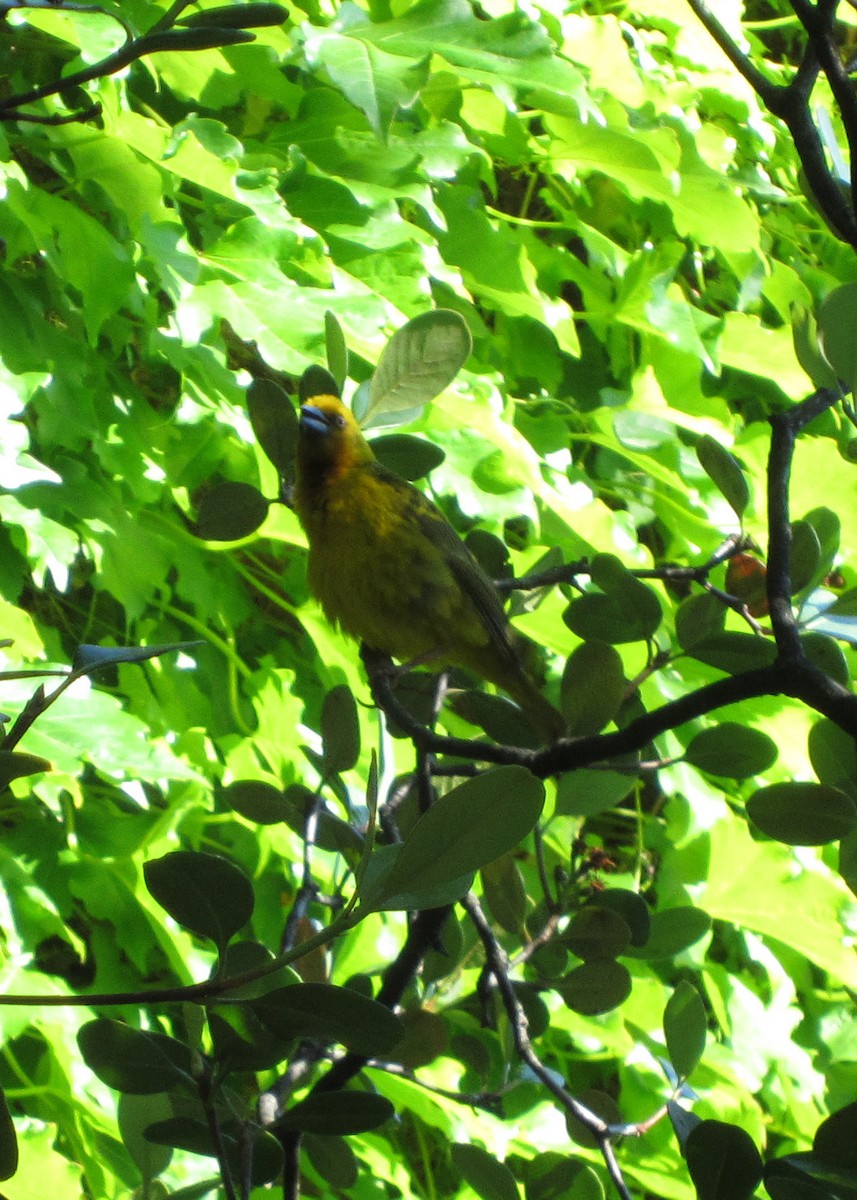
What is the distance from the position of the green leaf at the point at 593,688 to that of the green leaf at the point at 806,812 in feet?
0.50

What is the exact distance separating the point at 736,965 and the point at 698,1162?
1402 millimetres

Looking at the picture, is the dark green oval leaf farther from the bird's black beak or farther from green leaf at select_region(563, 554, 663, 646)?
the bird's black beak

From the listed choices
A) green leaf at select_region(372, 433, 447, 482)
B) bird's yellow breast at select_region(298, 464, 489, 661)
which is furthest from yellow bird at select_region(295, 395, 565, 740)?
green leaf at select_region(372, 433, 447, 482)

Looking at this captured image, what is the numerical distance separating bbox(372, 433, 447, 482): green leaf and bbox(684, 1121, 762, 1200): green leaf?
1.97 feet

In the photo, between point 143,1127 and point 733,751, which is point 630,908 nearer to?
point 733,751

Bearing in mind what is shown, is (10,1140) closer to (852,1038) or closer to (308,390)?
(308,390)

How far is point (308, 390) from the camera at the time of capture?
3.51ft

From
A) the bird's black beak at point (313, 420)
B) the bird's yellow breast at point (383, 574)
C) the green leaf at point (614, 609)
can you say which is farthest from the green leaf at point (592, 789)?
the bird's black beak at point (313, 420)

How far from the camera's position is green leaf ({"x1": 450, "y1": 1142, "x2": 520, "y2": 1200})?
2.66 ft

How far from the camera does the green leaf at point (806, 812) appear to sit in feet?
2.43

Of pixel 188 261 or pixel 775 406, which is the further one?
pixel 775 406

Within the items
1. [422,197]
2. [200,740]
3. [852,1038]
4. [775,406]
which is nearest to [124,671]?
[200,740]

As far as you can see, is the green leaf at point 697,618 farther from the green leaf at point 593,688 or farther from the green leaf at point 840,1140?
the green leaf at point 840,1140

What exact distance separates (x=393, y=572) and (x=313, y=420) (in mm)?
231
